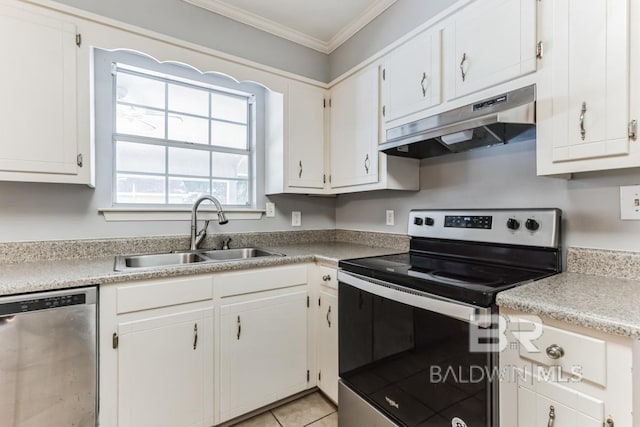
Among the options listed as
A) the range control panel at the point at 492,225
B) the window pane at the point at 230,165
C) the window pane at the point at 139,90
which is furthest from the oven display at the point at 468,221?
the window pane at the point at 139,90

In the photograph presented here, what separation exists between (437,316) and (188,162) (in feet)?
6.20

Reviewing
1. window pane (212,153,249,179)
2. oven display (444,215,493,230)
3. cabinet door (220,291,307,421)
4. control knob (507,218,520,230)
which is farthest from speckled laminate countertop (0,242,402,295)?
window pane (212,153,249,179)

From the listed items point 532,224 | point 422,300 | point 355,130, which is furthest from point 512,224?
point 355,130

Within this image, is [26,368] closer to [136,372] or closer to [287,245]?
[136,372]

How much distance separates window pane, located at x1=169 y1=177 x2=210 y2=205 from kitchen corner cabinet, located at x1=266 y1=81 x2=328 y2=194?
485 mm

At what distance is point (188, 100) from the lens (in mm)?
2180

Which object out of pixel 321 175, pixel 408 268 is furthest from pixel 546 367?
pixel 321 175

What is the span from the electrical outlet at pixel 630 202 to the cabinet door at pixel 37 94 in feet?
7.87

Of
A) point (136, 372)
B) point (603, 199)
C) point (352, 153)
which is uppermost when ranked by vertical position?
point (352, 153)

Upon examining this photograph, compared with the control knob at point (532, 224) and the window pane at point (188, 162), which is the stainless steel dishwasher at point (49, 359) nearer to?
the window pane at point (188, 162)

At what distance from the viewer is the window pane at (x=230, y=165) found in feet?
7.54

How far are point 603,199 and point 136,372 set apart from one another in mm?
2097

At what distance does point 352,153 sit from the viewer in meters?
2.11

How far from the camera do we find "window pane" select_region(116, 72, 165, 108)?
6.32ft
